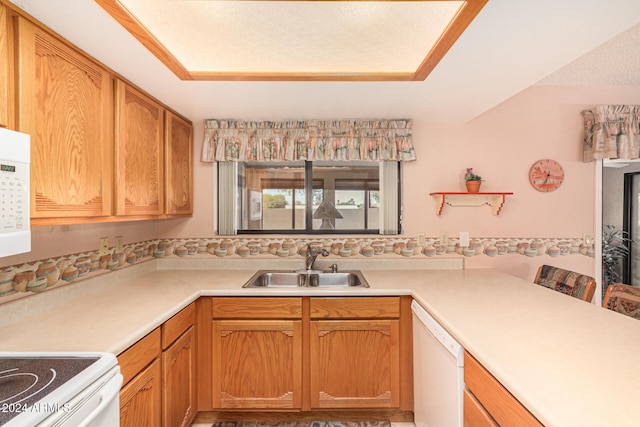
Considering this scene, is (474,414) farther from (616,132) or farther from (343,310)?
(616,132)

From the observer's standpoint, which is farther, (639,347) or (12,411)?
(639,347)

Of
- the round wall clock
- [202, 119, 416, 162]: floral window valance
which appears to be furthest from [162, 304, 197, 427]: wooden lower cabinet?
the round wall clock

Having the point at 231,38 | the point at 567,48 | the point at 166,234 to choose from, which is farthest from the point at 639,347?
the point at 166,234

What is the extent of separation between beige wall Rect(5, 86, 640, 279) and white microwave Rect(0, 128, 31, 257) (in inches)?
67.1

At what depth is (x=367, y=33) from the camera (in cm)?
149

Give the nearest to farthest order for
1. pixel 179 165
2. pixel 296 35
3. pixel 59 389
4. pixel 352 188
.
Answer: pixel 59 389 < pixel 296 35 < pixel 179 165 < pixel 352 188

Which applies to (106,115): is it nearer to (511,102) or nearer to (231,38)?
(231,38)

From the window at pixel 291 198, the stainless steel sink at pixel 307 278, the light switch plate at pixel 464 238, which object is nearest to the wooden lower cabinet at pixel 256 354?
the stainless steel sink at pixel 307 278

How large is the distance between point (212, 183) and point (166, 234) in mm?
556

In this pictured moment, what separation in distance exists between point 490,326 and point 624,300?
849mm

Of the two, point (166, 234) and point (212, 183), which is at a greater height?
point (212, 183)

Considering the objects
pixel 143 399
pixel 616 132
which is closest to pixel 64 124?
pixel 143 399

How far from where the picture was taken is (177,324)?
1.76 metres

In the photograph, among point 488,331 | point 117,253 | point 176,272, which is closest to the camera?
point 488,331
